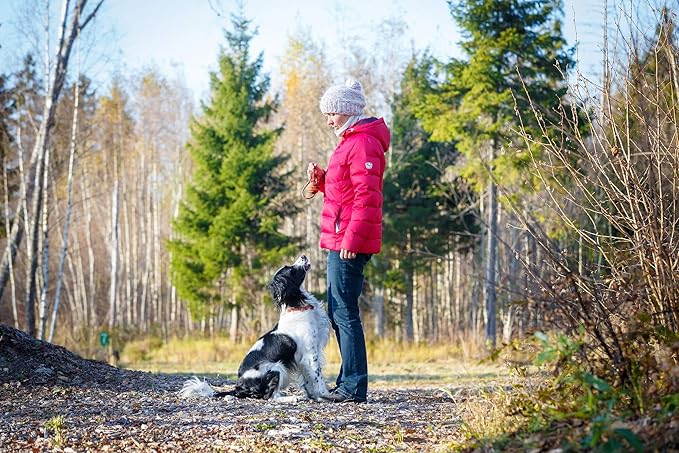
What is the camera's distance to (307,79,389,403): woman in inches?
205

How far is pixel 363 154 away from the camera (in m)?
5.26

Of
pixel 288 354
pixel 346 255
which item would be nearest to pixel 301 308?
pixel 288 354

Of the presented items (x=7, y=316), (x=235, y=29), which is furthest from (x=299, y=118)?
(x=7, y=316)

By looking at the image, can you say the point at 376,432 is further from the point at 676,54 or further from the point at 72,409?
the point at 676,54

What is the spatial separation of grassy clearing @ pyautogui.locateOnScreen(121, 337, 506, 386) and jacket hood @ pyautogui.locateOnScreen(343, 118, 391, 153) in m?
8.65

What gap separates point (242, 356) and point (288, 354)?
13.4 meters

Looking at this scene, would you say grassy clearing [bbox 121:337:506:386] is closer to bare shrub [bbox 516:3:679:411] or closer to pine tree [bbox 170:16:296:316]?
pine tree [bbox 170:16:296:316]

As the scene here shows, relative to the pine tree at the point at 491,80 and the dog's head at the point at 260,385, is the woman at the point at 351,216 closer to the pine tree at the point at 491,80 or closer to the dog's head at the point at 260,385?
the dog's head at the point at 260,385

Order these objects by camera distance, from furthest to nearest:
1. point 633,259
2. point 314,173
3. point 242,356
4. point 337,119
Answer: point 242,356
point 314,173
point 337,119
point 633,259

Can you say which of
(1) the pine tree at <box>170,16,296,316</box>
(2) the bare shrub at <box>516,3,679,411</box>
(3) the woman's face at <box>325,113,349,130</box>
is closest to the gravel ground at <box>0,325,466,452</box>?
(2) the bare shrub at <box>516,3,679,411</box>

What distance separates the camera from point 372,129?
5.41 meters

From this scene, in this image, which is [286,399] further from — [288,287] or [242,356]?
[242,356]

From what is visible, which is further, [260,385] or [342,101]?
[260,385]

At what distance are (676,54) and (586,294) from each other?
1352 millimetres
